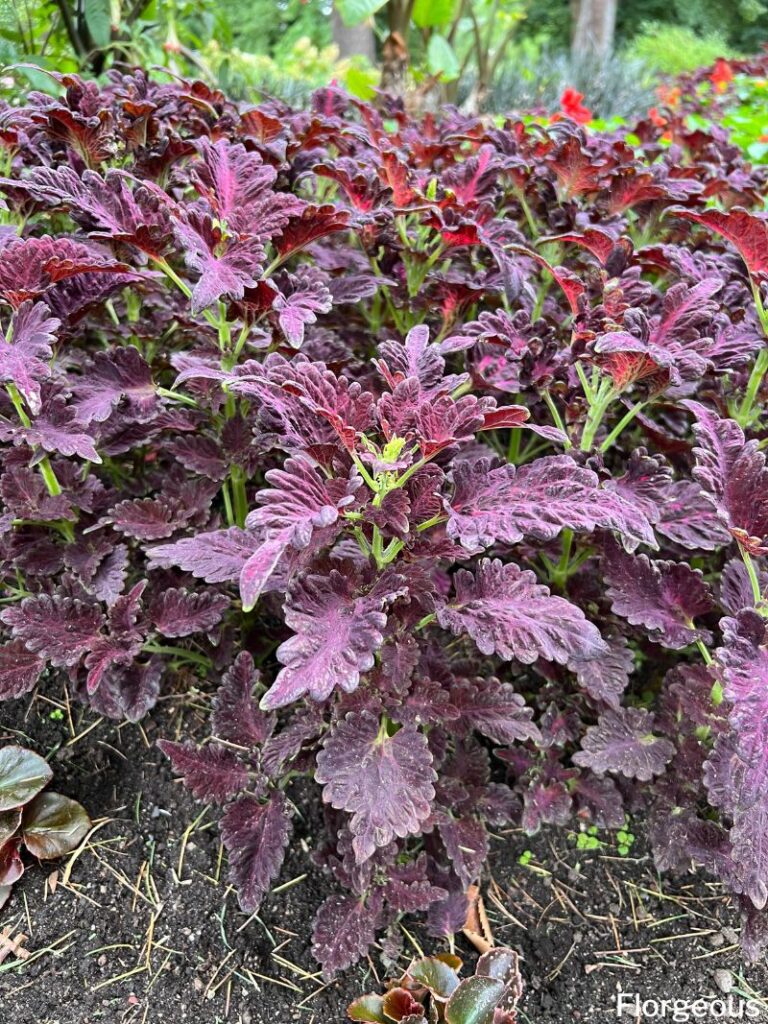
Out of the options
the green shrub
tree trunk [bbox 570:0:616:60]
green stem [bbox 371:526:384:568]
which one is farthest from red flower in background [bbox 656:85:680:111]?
green stem [bbox 371:526:384:568]

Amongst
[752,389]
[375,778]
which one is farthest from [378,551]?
[752,389]

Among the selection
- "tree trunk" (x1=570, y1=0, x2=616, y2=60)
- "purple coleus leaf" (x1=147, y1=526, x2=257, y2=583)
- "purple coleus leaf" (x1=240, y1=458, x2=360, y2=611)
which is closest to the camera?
"purple coleus leaf" (x1=240, y1=458, x2=360, y2=611)

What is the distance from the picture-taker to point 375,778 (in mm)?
1094

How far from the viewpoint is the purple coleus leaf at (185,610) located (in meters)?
1.34

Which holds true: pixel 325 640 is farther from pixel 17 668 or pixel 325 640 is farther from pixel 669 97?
pixel 669 97

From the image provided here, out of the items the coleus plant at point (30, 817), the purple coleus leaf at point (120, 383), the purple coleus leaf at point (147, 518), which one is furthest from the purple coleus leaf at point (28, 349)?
the coleus plant at point (30, 817)

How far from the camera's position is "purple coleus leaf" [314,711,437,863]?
1.05 m

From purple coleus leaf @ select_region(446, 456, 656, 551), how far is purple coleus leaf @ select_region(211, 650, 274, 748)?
20.1 inches

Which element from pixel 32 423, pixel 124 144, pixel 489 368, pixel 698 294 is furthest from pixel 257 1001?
pixel 124 144

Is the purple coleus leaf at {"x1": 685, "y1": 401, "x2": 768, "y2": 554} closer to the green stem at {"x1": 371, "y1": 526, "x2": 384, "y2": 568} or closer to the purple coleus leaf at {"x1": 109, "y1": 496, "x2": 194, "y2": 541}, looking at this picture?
the green stem at {"x1": 371, "y1": 526, "x2": 384, "y2": 568}

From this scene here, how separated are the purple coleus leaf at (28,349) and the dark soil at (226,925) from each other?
795mm

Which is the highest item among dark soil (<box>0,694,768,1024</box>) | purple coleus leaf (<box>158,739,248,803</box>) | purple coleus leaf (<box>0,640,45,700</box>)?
purple coleus leaf (<box>0,640,45,700</box>)

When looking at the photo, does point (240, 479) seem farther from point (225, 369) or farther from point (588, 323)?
point (588, 323)

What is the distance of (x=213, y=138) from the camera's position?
1741mm
